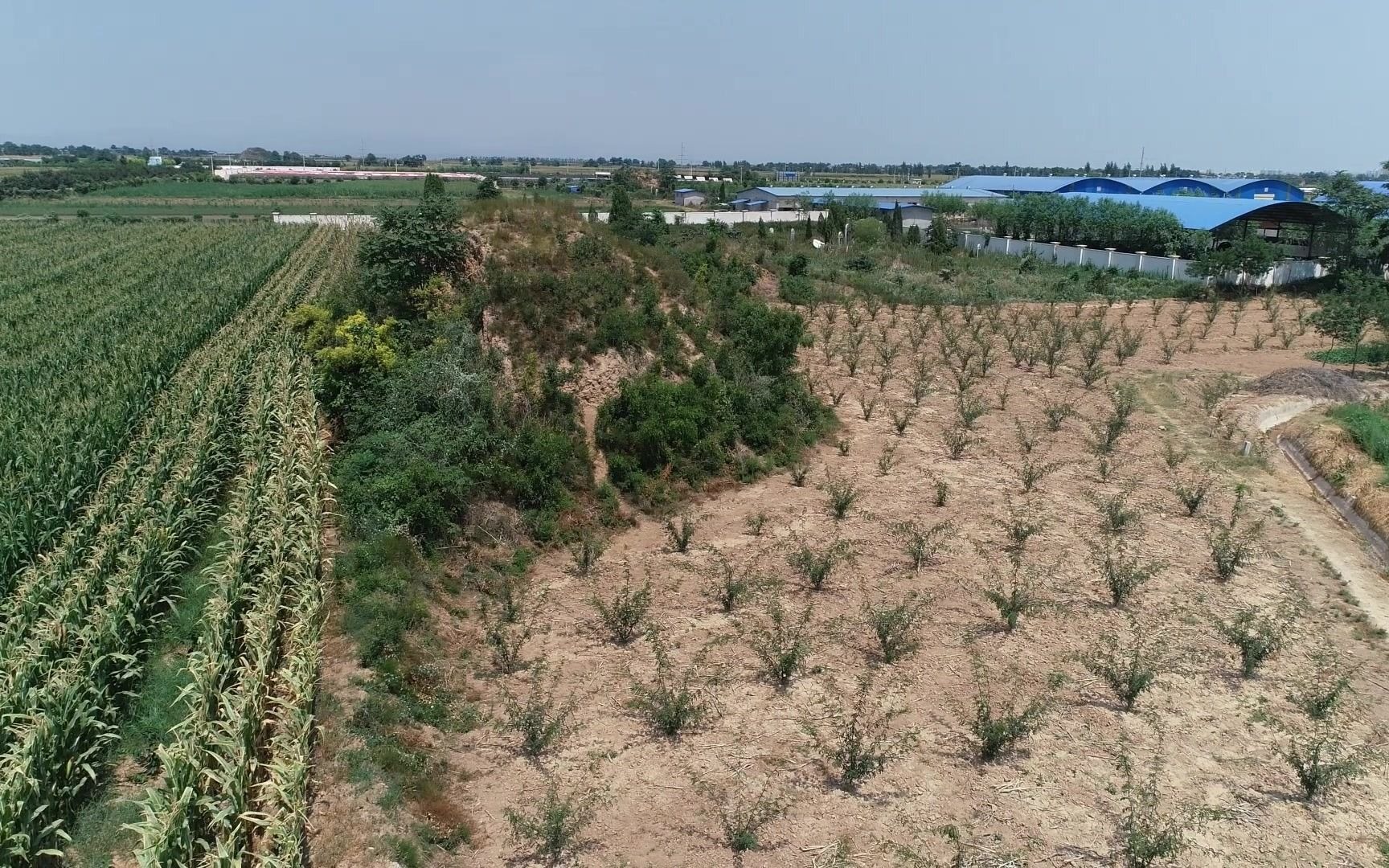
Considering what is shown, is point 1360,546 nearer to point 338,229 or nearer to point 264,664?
point 264,664

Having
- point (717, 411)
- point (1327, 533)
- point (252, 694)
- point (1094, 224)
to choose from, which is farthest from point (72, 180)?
point (1327, 533)

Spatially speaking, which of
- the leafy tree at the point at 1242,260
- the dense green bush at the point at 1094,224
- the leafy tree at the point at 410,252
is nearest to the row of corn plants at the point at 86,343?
the leafy tree at the point at 410,252

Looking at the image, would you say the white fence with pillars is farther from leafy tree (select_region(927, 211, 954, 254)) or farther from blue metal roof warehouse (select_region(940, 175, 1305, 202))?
blue metal roof warehouse (select_region(940, 175, 1305, 202))

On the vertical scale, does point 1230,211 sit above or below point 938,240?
above

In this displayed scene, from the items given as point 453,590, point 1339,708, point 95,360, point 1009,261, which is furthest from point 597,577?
point 1009,261

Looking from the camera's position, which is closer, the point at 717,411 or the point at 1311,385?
the point at 717,411

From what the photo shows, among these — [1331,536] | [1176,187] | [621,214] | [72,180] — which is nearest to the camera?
[1331,536]

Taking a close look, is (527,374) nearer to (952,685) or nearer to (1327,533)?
(952,685)
